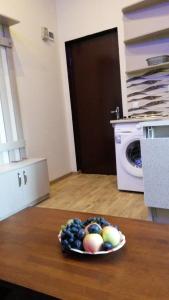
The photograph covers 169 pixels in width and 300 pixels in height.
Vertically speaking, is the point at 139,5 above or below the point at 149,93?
above

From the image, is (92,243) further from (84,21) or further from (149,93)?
(84,21)

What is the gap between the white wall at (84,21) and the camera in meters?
3.55

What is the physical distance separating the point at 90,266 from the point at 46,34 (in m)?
3.55

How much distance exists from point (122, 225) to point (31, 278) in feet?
1.69

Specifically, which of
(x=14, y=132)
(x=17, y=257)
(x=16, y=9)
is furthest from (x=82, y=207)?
(x=16, y=9)

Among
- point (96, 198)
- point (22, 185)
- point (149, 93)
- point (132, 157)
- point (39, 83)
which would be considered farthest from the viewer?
point (39, 83)

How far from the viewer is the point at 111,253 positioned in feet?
3.25

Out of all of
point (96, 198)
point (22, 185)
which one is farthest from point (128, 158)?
point (22, 185)

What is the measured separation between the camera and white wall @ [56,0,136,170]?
3555 millimetres

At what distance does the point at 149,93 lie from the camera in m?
3.49

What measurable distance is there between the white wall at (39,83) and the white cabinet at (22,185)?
52 centimetres

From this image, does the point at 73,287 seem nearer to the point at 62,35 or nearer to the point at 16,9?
the point at 16,9

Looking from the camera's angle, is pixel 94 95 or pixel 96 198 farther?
pixel 94 95

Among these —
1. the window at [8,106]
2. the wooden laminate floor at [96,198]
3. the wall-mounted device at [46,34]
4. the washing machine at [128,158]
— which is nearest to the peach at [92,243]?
the wooden laminate floor at [96,198]
